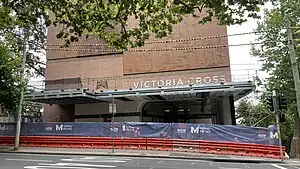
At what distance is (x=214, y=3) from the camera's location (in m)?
7.32

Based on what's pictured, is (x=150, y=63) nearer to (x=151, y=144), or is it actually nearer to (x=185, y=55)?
(x=185, y=55)

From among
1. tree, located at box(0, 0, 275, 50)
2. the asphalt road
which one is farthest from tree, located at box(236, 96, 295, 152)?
tree, located at box(0, 0, 275, 50)

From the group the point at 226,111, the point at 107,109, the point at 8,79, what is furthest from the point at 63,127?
the point at 226,111

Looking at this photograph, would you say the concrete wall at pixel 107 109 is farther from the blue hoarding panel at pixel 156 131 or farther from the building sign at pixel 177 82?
the blue hoarding panel at pixel 156 131

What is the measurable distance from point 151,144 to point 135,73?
8.69 meters

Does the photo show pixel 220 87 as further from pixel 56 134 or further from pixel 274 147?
pixel 56 134

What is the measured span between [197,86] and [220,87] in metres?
1.63

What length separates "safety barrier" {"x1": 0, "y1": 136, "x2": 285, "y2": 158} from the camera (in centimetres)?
1939

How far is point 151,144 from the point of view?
2117cm

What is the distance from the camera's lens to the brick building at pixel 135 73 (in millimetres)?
26375

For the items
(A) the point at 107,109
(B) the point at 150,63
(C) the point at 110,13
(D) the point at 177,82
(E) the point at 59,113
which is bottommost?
(E) the point at 59,113

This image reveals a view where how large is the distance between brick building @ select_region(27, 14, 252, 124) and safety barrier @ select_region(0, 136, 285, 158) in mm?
3430

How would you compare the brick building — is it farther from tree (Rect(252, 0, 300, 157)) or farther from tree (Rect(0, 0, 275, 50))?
tree (Rect(0, 0, 275, 50))

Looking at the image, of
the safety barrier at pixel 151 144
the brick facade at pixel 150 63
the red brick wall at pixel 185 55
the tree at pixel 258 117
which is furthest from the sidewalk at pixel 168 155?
the tree at pixel 258 117
